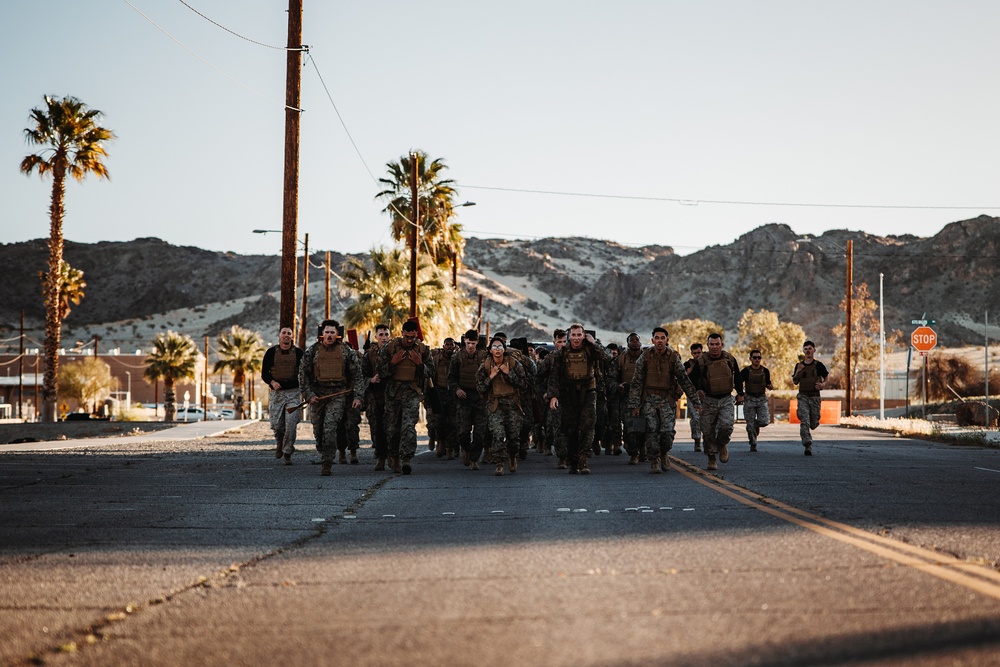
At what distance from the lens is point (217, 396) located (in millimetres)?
135000

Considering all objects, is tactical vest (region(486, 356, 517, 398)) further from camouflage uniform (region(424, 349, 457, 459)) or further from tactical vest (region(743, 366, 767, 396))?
tactical vest (region(743, 366, 767, 396))

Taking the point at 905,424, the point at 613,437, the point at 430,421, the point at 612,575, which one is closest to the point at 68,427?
the point at 430,421

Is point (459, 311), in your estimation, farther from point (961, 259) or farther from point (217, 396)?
point (961, 259)

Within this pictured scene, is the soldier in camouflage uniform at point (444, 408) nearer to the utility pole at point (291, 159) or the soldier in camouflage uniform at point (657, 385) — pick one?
the utility pole at point (291, 159)

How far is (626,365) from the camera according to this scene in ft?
67.0

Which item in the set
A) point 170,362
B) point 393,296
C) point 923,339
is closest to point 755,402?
point 923,339

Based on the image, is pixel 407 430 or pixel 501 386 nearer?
pixel 407 430

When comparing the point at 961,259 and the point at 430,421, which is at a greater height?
the point at 961,259

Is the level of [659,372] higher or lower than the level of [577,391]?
higher

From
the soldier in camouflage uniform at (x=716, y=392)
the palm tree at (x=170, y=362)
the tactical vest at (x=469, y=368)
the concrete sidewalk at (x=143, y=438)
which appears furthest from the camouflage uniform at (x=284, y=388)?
the palm tree at (x=170, y=362)

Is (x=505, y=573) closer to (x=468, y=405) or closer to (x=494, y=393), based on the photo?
(x=494, y=393)

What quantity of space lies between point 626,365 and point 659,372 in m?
3.10

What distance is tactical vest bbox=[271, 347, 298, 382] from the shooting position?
61.3ft

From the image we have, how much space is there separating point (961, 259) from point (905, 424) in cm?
16411
